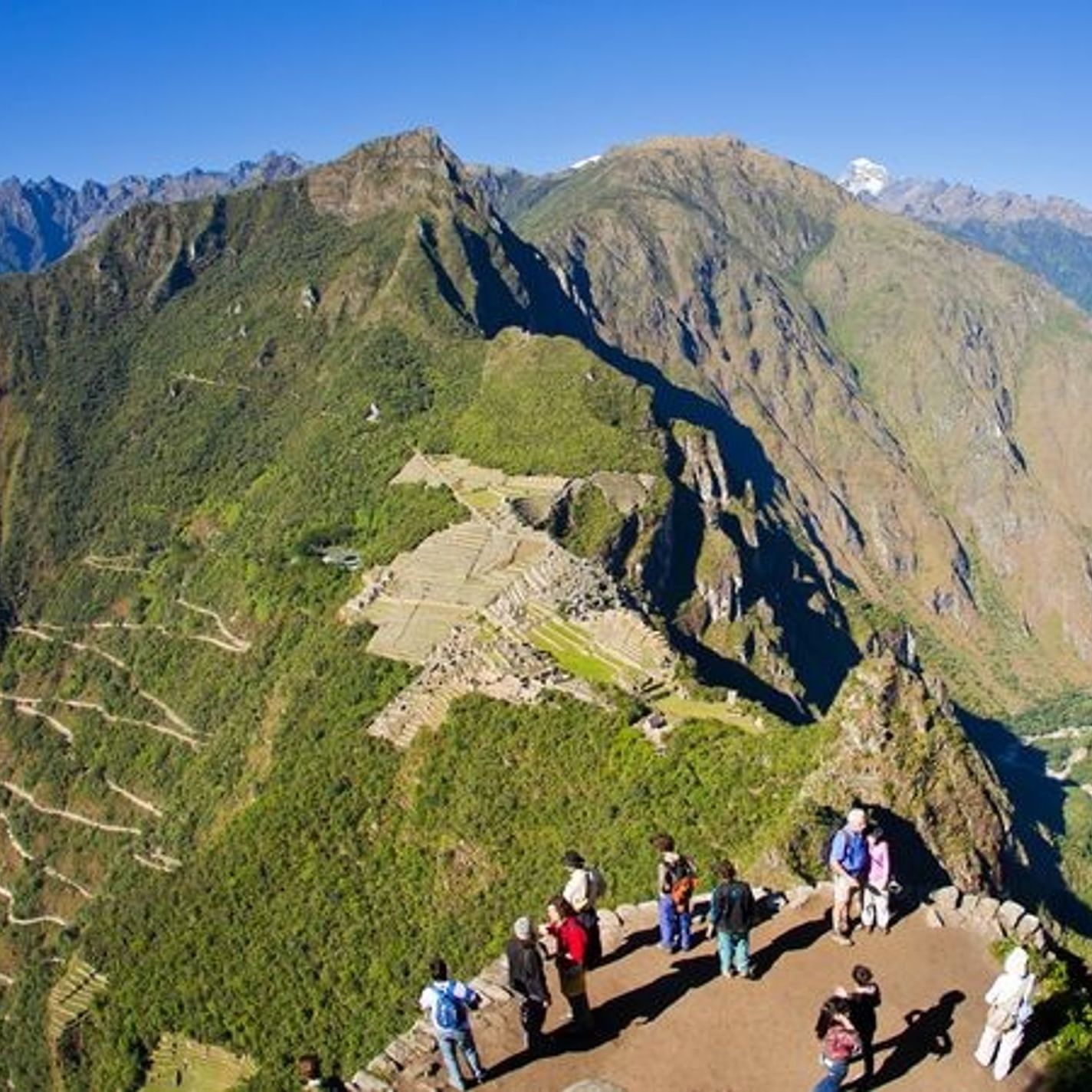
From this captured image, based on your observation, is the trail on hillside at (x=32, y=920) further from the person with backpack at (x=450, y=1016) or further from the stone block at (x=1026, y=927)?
the stone block at (x=1026, y=927)

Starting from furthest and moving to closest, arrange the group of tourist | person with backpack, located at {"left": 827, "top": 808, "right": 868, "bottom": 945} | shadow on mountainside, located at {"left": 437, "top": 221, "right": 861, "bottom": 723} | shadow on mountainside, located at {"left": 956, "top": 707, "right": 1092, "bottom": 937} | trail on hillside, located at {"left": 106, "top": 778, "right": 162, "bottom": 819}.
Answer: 1. shadow on mountainside, located at {"left": 437, "top": 221, "right": 861, "bottom": 723}
2. trail on hillside, located at {"left": 106, "top": 778, "right": 162, "bottom": 819}
3. shadow on mountainside, located at {"left": 956, "top": 707, "right": 1092, "bottom": 937}
4. person with backpack, located at {"left": 827, "top": 808, "right": 868, "bottom": 945}
5. the group of tourist

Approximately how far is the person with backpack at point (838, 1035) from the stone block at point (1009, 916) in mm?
7511

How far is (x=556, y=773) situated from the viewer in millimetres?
58219

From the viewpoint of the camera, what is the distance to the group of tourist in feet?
67.8

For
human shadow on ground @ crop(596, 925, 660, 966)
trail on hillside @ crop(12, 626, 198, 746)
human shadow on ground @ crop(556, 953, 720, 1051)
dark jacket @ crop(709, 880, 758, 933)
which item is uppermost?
trail on hillside @ crop(12, 626, 198, 746)

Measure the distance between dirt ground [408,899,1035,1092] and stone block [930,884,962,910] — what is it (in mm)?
586

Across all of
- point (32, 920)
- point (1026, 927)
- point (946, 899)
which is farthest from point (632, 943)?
point (32, 920)

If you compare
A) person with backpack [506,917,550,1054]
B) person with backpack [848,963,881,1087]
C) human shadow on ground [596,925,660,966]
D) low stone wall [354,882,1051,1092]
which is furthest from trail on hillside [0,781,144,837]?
person with backpack [848,963,881,1087]

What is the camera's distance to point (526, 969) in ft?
70.3

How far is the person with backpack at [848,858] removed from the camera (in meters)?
24.6

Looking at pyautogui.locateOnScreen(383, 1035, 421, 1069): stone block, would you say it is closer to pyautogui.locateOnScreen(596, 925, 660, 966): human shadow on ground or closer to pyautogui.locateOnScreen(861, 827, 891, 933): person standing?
pyautogui.locateOnScreen(596, 925, 660, 966): human shadow on ground

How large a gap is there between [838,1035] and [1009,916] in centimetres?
815

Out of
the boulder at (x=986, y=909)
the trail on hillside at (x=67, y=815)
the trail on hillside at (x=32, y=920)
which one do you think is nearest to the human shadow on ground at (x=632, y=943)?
the boulder at (x=986, y=909)

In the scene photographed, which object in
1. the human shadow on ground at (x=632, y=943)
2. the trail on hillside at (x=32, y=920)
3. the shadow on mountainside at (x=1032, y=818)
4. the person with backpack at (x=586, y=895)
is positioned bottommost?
the shadow on mountainside at (x=1032, y=818)
